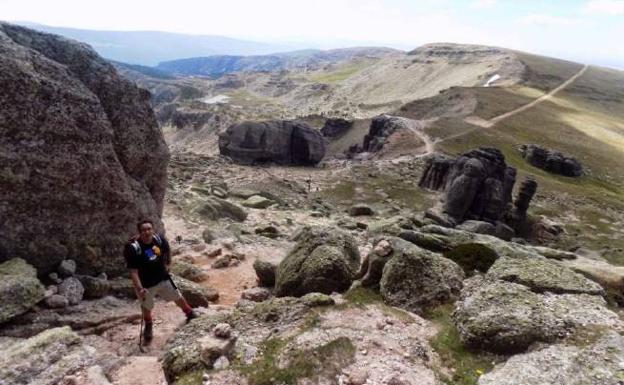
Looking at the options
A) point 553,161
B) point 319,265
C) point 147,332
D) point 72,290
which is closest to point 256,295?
point 319,265

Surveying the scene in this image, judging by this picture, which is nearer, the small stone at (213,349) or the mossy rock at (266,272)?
the small stone at (213,349)

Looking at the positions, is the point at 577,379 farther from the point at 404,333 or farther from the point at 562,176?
the point at 562,176

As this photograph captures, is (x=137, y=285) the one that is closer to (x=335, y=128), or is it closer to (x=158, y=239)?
(x=158, y=239)

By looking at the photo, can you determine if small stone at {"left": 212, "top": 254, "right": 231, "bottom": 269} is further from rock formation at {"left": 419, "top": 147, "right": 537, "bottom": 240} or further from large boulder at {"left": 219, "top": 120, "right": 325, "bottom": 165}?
large boulder at {"left": 219, "top": 120, "right": 325, "bottom": 165}

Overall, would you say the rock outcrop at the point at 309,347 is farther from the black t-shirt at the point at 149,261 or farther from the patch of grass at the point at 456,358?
the black t-shirt at the point at 149,261

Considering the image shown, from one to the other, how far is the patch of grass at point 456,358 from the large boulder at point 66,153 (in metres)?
13.2

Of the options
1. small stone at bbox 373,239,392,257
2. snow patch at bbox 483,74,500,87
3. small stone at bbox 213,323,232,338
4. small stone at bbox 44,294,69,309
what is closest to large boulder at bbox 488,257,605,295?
small stone at bbox 373,239,392,257

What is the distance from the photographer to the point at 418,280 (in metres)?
17.5

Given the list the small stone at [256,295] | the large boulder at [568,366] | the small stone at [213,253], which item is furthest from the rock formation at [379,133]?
the large boulder at [568,366]

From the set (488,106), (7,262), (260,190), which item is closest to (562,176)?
(488,106)

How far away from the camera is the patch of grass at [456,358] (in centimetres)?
1268

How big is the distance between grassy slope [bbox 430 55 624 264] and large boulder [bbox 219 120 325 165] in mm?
27723

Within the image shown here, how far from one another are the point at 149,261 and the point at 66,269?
4.17 m

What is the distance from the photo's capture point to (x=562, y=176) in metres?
99.2
